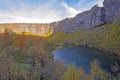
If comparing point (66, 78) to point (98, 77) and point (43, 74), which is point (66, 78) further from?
point (98, 77)

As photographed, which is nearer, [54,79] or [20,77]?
[20,77]

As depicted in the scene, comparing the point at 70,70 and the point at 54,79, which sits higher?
the point at 70,70

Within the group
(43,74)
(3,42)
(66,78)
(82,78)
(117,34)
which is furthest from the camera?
(117,34)

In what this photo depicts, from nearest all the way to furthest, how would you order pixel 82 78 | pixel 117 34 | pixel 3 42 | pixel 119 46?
pixel 82 78 → pixel 3 42 → pixel 119 46 → pixel 117 34

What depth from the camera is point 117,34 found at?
16300cm

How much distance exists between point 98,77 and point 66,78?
10900mm

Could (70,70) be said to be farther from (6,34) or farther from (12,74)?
(6,34)

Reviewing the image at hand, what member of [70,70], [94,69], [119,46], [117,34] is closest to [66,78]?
[70,70]

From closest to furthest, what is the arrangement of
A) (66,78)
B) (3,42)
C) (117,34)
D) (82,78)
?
(66,78) < (82,78) < (3,42) < (117,34)

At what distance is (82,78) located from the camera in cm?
3061

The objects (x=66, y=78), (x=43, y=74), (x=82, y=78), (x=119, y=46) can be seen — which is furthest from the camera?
(x=119, y=46)

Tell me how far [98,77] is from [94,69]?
154 cm

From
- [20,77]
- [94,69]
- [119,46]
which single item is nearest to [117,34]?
[119,46]

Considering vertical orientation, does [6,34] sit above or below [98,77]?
above
